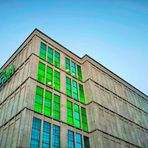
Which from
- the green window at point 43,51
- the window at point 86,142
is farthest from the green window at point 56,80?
the window at point 86,142

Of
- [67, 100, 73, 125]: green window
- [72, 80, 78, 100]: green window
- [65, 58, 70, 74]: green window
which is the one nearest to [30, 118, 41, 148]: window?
[67, 100, 73, 125]: green window

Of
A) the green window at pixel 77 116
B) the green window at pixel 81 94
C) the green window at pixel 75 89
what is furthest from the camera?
the green window at pixel 81 94

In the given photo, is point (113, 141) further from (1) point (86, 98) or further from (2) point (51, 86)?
(2) point (51, 86)

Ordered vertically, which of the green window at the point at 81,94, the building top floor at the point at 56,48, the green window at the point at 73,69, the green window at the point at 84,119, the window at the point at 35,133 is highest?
the building top floor at the point at 56,48

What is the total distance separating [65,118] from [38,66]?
8.94 m

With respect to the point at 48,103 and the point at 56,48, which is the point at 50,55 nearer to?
the point at 56,48

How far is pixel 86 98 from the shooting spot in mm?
33750

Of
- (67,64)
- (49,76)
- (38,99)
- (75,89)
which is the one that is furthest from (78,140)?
(67,64)

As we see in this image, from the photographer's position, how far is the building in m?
23.5

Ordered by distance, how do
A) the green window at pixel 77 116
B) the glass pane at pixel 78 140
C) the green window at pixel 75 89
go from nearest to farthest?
the glass pane at pixel 78 140
the green window at pixel 77 116
the green window at pixel 75 89

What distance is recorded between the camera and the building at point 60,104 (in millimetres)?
23516

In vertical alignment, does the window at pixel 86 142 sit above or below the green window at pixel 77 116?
below

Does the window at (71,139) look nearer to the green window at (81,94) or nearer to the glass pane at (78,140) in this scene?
the glass pane at (78,140)

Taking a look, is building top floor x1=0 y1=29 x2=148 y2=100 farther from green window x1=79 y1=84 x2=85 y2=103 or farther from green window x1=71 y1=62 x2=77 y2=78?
green window x1=79 y1=84 x2=85 y2=103
